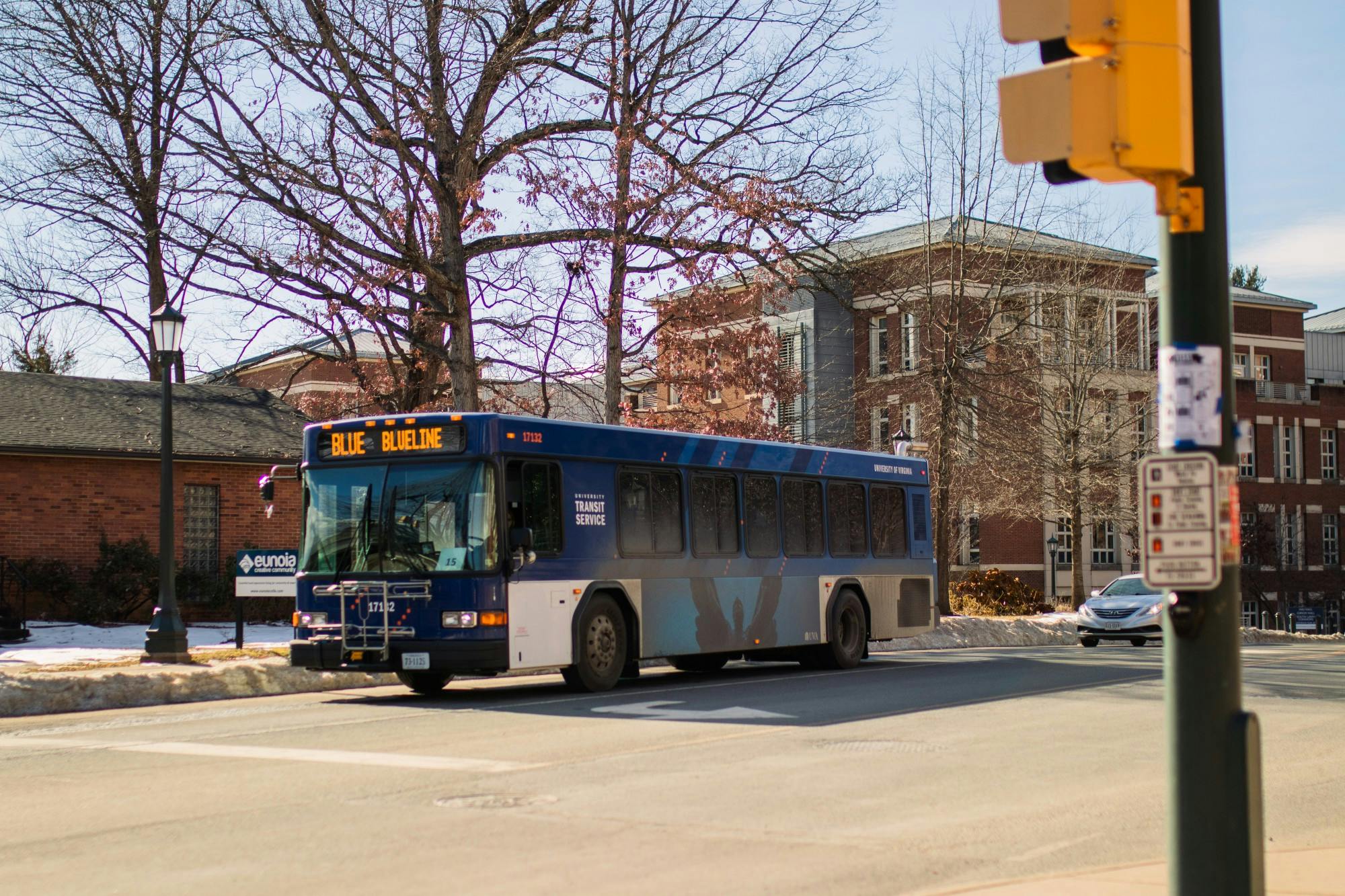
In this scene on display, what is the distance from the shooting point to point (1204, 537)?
475cm

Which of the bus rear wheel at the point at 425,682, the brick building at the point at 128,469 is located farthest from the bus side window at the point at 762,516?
the brick building at the point at 128,469

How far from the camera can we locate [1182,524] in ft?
15.7

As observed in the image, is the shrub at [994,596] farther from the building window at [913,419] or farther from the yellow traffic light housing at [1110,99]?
A: the yellow traffic light housing at [1110,99]

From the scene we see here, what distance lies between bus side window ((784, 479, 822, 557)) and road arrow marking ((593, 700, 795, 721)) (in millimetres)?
5496

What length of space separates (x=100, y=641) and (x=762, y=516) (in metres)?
11.2

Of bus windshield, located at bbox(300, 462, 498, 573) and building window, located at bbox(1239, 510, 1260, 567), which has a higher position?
bus windshield, located at bbox(300, 462, 498, 573)

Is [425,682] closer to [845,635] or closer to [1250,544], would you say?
[845,635]

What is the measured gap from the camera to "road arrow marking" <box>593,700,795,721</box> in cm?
1378

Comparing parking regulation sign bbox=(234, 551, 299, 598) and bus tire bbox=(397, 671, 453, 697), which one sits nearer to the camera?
bus tire bbox=(397, 671, 453, 697)

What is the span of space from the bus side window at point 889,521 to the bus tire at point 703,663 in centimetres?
303

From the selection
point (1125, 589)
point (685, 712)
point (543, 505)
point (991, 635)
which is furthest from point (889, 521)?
point (1125, 589)

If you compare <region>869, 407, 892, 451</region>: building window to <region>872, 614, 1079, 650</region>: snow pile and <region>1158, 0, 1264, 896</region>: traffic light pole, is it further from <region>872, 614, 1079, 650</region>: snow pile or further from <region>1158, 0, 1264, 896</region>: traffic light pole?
<region>1158, 0, 1264, 896</region>: traffic light pole

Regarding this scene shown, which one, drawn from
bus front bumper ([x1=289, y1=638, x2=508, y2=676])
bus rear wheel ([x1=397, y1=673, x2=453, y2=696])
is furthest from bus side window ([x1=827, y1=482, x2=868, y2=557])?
bus front bumper ([x1=289, y1=638, x2=508, y2=676])

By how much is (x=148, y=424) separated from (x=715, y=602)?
51.7 ft
